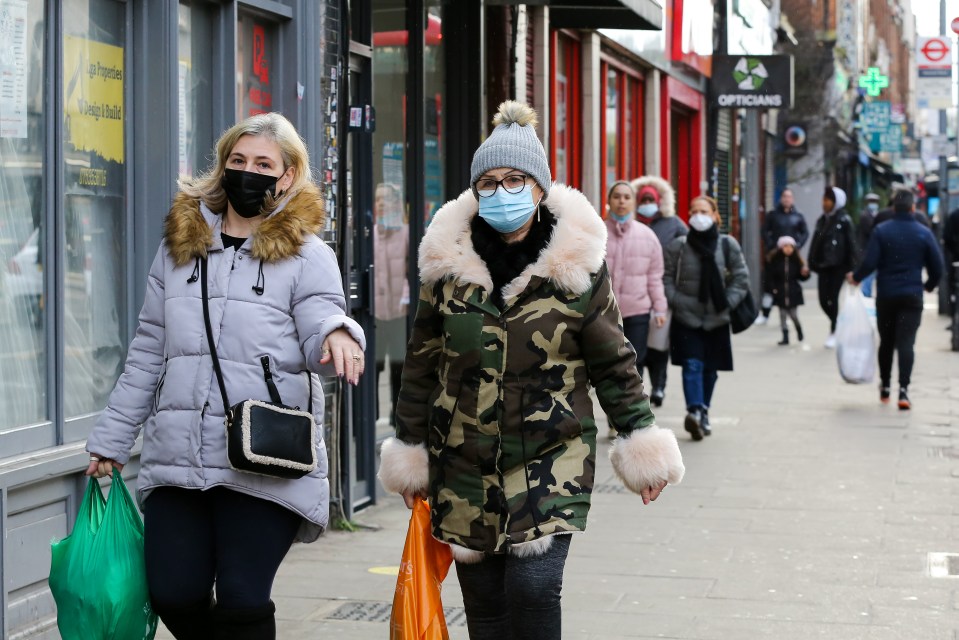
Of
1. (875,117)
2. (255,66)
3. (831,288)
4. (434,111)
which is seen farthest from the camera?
(875,117)

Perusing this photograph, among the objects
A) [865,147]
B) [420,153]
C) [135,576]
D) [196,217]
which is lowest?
[135,576]

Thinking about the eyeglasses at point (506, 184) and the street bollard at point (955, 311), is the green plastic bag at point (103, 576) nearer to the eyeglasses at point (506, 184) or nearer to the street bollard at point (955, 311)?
the eyeglasses at point (506, 184)

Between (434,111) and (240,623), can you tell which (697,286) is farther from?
(240,623)

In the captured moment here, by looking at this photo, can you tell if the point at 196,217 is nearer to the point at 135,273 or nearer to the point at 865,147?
the point at 135,273

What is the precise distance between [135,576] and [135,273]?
255cm

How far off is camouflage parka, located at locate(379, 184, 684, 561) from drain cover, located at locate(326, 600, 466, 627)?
6.16ft

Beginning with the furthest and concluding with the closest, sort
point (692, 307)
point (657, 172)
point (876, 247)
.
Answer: point (657, 172) < point (876, 247) < point (692, 307)

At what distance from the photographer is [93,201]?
6207 mm

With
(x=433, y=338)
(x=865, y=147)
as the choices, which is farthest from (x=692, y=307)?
(x=865, y=147)

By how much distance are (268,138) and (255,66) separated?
10.8 feet

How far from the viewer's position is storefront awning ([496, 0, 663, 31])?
11.9m

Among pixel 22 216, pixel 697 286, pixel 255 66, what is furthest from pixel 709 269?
pixel 22 216

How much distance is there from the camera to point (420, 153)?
998cm

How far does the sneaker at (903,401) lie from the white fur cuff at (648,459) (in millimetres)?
9334
